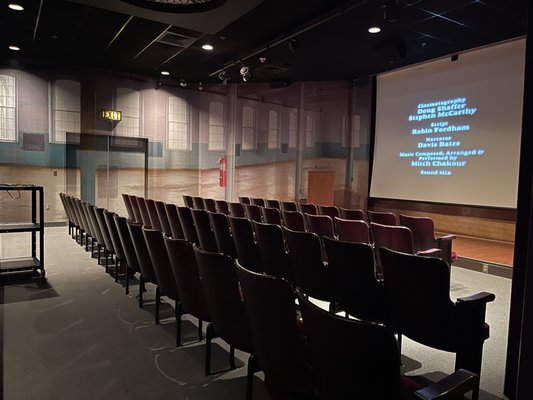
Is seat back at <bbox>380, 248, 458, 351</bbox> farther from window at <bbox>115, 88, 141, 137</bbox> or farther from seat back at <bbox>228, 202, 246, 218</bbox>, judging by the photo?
window at <bbox>115, 88, 141, 137</bbox>

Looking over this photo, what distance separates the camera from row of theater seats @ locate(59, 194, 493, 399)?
4.31 ft

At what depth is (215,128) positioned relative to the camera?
36.1 ft

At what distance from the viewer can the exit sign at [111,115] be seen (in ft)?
31.7

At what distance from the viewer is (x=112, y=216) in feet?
13.5

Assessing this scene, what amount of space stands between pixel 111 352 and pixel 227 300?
1271 mm

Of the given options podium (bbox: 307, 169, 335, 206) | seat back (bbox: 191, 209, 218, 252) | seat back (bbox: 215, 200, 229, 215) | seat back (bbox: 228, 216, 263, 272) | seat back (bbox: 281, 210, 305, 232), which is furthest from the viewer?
podium (bbox: 307, 169, 335, 206)

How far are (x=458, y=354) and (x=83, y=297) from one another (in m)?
3.54

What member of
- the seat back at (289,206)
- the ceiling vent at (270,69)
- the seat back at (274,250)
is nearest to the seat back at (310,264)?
the seat back at (274,250)

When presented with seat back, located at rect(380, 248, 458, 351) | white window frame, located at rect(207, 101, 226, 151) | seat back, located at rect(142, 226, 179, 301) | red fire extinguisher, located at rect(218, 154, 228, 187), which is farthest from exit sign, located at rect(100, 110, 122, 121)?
seat back, located at rect(380, 248, 458, 351)

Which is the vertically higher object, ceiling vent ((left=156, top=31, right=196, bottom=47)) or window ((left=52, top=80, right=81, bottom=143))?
ceiling vent ((left=156, top=31, right=196, bottom=47))

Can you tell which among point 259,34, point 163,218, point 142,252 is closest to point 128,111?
point 259,34

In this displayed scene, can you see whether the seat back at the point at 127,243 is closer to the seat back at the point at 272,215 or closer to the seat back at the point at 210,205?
the seat back at the point at 272,215

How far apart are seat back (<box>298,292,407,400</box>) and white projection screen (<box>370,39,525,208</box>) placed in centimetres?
679

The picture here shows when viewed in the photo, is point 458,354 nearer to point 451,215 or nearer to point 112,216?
point 112,216
